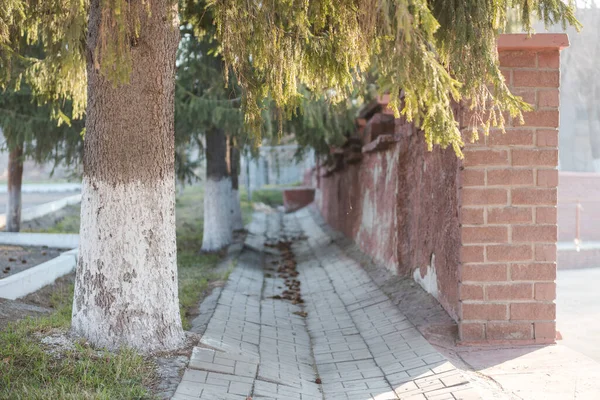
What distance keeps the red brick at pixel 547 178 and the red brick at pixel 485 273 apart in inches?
32.6

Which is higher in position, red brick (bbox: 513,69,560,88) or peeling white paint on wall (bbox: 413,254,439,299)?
red brick (bbox: 513,69,560,88)

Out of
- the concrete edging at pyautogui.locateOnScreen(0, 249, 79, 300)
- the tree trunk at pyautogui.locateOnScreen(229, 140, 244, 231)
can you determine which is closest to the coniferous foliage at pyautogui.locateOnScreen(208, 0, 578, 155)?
the concrete edging at pyautogui.locateOnScreen(0, 249, 79, 300)

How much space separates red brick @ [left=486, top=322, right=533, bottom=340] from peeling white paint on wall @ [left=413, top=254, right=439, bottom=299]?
4.05 ft

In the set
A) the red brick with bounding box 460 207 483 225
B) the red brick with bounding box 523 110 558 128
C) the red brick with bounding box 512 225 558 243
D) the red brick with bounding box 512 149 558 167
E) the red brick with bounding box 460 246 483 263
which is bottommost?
the red brick with bounding box 460 246 483 263

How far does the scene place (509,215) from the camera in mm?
6090

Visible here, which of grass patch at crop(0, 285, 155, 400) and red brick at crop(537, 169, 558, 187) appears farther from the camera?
red brick at crop(537, 169, 558, 187)

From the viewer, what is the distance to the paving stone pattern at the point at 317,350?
16.6 ft

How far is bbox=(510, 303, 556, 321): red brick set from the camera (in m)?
6.05

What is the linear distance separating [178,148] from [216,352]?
369 inches

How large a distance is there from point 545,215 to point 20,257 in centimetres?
812

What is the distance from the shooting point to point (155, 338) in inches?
219

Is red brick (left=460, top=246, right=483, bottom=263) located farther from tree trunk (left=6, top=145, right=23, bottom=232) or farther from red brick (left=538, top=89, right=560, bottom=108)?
tree trunk (left=6, top=145, right=23, bottom=232)

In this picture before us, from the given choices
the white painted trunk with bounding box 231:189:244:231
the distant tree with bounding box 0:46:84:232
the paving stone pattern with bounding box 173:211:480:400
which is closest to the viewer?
the paving stone pattern with bounding box 173:211:480:400

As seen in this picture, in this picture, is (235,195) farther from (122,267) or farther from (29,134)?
(122,267)
